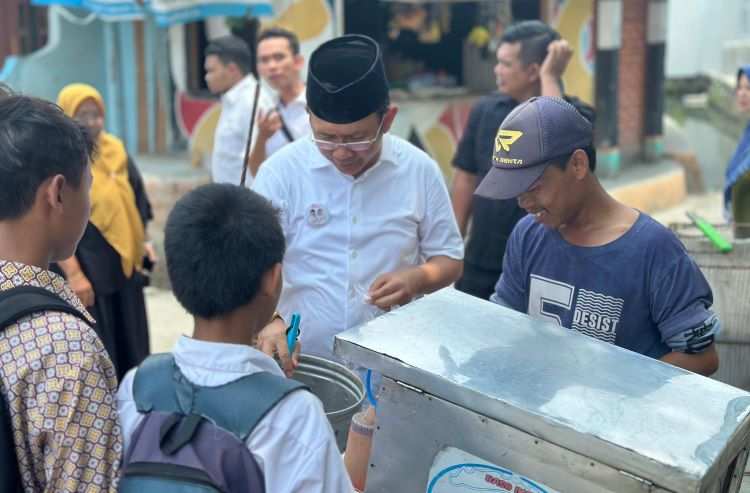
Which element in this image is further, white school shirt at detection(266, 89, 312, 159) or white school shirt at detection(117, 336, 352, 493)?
white school shirt at detection(266, 89, 312, 159)

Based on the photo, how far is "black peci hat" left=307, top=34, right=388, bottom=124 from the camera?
2580mm

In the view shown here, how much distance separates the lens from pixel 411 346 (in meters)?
1.74

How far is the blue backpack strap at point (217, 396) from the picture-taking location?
1.47 meters

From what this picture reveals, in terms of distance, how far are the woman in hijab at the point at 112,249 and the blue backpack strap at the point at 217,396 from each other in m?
2.79

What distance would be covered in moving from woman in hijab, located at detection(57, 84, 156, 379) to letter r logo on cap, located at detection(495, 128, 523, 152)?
258 centimetres

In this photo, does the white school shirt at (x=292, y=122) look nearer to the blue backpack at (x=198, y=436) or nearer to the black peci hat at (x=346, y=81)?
the black peci hat at (x=346, y=81)

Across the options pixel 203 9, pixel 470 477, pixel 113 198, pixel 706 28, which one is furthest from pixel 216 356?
pixel 706 28

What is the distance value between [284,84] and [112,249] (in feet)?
4.48

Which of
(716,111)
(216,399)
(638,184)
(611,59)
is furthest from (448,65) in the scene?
(216,399)

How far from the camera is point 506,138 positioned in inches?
86.2

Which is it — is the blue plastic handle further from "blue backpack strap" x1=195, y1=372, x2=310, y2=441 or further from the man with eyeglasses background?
"blue backpack strap" x1=195, y1=372, x2=310, y2=441

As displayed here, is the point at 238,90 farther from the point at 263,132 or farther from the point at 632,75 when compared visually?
the point at 632,75

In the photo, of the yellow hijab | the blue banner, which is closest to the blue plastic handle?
the yellow hijab

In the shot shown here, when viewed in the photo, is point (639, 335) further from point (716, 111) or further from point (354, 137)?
point (716, 111)
